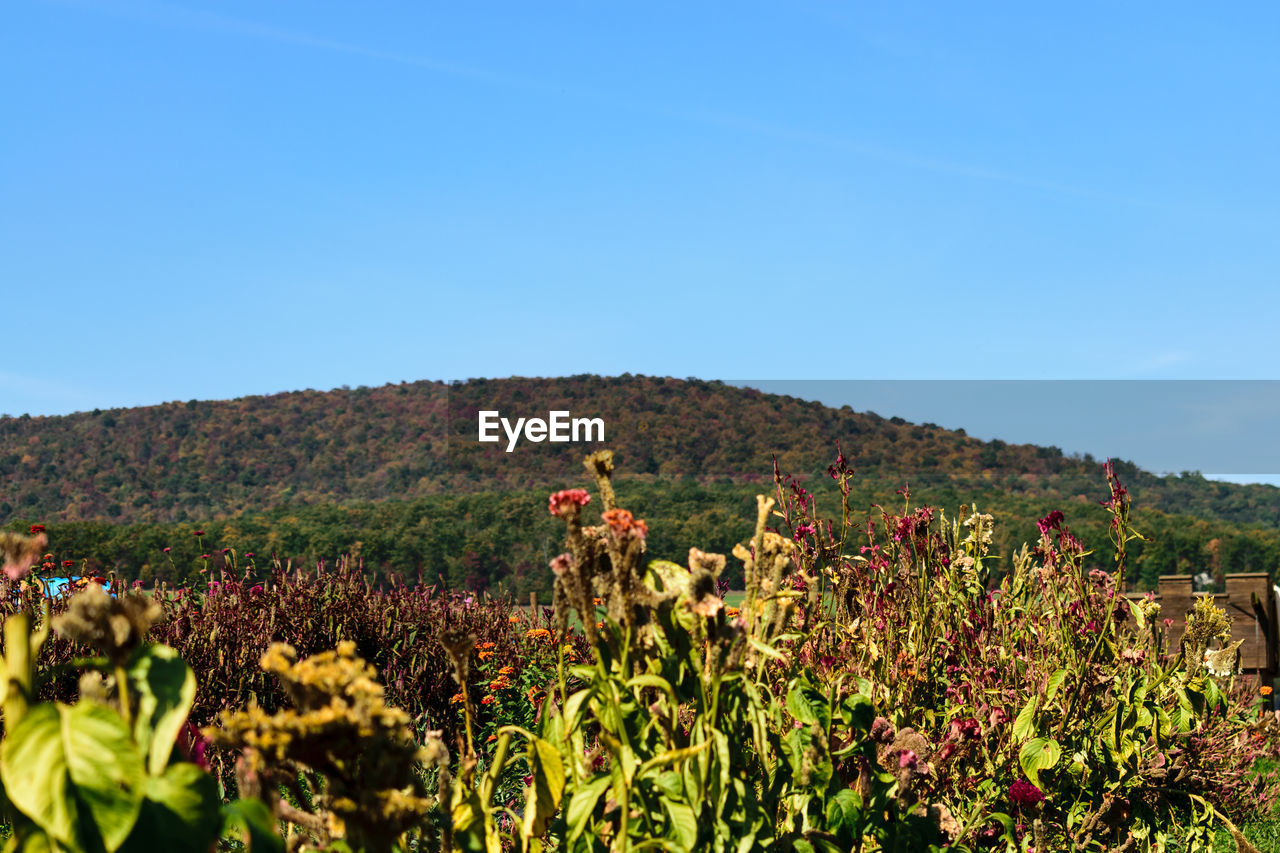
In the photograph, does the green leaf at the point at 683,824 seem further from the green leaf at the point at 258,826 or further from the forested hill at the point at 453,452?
the forested hill at the point at 453,452

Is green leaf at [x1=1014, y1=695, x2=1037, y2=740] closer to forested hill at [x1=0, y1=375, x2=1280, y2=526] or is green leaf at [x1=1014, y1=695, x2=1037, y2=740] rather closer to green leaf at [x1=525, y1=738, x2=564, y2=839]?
green leaf at [x1=525, y1=738, x2=564, y2=839]

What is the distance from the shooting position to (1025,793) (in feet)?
9.00

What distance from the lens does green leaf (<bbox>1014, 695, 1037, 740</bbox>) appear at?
2.94 metres

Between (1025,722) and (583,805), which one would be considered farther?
(1025,722)

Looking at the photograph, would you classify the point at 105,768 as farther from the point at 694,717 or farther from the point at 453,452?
the point at 453,452

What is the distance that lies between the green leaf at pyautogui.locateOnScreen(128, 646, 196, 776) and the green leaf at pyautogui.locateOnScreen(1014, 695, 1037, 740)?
255cm

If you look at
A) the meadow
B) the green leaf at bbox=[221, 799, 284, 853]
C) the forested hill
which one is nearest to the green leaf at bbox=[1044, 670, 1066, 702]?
the meadow

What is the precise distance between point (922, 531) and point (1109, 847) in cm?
115

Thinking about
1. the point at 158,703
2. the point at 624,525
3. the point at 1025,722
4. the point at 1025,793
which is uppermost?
the point at 624,525

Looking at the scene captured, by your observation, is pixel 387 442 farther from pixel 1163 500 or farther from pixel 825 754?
pixel 825 754

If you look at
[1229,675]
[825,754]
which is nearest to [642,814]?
[825,754]

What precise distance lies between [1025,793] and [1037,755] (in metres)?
0.12

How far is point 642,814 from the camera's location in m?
1.65

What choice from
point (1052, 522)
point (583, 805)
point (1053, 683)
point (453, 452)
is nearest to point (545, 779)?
point (583, 805)
